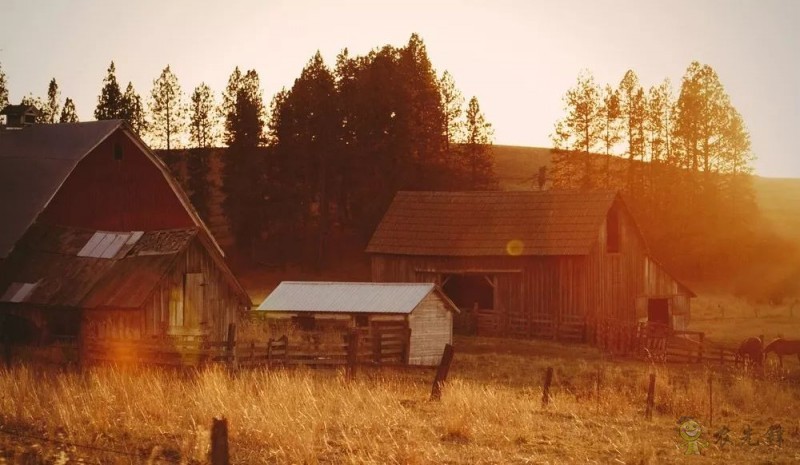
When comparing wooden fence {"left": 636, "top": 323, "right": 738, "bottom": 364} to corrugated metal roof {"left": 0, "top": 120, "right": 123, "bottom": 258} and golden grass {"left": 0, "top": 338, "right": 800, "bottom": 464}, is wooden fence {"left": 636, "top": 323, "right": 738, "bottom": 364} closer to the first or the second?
golden grass {"left": 0, "top": 338, "right": 800, "bottom": 464}

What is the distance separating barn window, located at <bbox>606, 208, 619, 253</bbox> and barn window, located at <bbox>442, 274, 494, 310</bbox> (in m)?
7.41

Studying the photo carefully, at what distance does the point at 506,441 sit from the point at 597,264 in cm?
3158

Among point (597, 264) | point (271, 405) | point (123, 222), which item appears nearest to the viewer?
point (271, 405)

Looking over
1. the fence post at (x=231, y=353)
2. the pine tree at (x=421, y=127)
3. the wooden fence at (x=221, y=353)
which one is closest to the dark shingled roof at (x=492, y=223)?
the pine tree at (x=421, y=127)

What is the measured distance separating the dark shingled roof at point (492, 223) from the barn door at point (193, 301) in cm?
1800

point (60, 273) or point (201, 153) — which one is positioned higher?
point (201, 153)

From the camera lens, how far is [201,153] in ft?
259

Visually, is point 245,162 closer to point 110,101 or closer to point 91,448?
point 110,101

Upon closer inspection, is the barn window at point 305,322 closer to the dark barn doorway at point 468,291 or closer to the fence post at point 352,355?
the fence post at point 352,355

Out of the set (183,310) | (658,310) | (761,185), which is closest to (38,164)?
(183,310)

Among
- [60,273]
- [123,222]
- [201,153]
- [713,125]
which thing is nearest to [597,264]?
[123,222]

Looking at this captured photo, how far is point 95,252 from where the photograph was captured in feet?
108

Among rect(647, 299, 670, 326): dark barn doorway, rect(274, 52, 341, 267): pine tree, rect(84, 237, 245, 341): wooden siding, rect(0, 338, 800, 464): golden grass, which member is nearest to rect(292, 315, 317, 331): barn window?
rect(84, 237, 245, 341): wooden siding

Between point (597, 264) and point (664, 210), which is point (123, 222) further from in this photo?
point (664, 210)
